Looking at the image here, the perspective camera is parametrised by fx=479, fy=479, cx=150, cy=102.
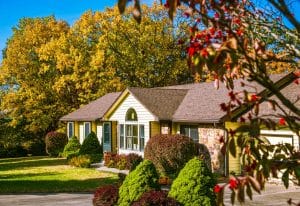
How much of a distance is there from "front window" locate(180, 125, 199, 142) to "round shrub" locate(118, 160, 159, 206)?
14.6m

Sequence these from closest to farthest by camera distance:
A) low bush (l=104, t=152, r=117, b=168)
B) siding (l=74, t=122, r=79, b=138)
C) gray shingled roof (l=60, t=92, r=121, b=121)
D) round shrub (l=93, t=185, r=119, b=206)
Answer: round shrub (l=93, t=185, r=119, b=206), low bush (l=104, t=152, r=117, b=168), gray shingled roof (l=60, t=92, r=121, b=121), siding (l=74, t=122, r=79, b=138)

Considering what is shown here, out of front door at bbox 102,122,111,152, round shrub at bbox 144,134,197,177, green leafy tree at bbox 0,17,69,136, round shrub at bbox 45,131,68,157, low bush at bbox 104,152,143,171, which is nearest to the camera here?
round shrub at bbox 144,134,197,177

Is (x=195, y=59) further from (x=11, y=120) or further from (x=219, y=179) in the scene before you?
(x=11, y=120)

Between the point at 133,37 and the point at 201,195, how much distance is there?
38898 millimetres

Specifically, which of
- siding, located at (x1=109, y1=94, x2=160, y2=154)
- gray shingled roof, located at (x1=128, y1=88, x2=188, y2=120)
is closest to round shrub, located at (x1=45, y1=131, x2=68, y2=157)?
siding, located at (x1=109, y1=94, x2=160, y2=154)

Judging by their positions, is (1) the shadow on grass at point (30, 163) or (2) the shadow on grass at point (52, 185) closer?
(2) the shadow on grass at point (52, 185)

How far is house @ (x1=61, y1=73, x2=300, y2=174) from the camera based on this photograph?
2531 centimetres

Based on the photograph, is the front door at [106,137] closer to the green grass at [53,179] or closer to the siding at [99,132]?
the siding at [99,132]

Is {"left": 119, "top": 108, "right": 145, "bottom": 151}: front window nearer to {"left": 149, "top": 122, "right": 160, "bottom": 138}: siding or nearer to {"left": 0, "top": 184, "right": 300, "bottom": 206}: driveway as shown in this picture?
{"left": 149, "top": 122, "right": 160, "bottom": 138}: siding

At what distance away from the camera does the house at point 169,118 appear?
83.0ft

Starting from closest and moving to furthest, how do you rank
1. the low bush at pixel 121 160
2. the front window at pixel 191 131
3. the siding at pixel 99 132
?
the front window at pixel 191 131 < the low bush at pixel 121 160 < the siding at pixel 99 132

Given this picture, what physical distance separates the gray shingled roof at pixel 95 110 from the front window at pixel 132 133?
4.00 meters

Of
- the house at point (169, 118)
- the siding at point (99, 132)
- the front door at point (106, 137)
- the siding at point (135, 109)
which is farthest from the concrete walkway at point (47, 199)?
the siding at point (99, 132)

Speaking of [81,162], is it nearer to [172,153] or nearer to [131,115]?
[131,115]
